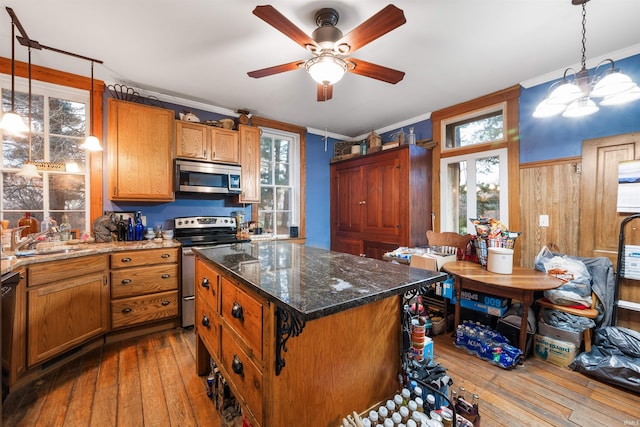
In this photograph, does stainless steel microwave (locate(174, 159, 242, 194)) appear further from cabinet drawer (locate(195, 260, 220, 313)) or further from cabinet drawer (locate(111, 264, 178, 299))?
cabinet drawer (locate(195, 260, 220, 313))

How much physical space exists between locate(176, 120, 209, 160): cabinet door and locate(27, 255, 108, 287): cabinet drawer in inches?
54.2

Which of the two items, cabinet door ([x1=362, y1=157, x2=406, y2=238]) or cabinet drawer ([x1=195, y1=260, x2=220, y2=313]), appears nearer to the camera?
cabinet drawer ([x1=195, y1=260, x2=220, y2=313])

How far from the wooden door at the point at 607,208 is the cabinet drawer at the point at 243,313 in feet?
10.3

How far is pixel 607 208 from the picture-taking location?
2.42 meters

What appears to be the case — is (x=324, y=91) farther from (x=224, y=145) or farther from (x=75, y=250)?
(x=75, y=250)

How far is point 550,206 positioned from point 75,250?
4530 millimetres

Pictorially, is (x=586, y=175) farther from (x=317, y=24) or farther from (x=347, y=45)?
(x=317, y=24)

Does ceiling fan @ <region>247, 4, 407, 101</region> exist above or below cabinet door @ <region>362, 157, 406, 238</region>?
above

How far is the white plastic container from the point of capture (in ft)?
7.93

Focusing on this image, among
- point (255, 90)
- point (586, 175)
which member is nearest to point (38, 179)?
point (255, 90)

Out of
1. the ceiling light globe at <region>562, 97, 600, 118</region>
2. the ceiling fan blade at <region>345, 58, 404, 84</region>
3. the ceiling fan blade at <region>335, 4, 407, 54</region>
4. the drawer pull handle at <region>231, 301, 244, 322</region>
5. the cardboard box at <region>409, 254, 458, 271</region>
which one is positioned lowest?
the cardboard box at <region>409, 254, 458, 271</region>

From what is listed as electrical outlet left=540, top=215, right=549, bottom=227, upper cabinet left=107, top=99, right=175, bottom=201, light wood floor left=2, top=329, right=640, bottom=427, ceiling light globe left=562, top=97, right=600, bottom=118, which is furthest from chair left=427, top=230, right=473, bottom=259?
upper cabinet left=107, top=99, right=175, bottom=201

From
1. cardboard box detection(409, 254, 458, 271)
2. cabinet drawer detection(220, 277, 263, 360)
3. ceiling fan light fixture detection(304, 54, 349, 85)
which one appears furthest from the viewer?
cardboard box detection(409, 254, 458, 271)

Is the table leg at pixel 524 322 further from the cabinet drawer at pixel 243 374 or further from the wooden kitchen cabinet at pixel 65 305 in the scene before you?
the wooden kitchen cabinet at pixel 65 305
